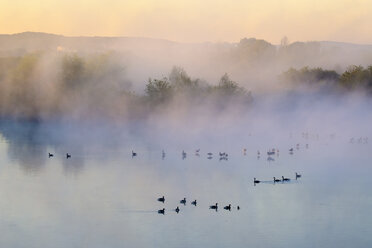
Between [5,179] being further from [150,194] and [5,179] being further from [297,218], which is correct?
[297,218]

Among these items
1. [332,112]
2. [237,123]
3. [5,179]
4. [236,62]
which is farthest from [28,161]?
[236,62]

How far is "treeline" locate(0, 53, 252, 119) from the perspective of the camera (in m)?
98.4

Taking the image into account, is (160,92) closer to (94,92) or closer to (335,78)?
(94,92)

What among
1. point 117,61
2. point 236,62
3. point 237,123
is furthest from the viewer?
point 236,62

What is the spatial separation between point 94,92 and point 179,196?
58.9 metres

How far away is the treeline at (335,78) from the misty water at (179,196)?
116 ft

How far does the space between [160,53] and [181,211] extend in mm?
96303

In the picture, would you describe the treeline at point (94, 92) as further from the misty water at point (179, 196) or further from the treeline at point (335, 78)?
the misty water at point (179, 196)

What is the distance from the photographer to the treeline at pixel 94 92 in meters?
98.4

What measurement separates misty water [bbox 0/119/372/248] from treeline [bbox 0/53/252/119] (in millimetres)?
29350

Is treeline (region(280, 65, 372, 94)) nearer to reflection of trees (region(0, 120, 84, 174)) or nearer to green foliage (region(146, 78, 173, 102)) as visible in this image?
green foliage (region(146, 78, 173, 102))

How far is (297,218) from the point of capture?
3712cm

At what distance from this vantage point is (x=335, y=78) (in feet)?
357

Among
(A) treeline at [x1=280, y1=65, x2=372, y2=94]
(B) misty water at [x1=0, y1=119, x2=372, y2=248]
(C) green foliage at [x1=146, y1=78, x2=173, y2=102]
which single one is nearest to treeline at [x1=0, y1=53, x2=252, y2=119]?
(C) green foliage at [x1=146, y1=78, x2=173, y2=102]
